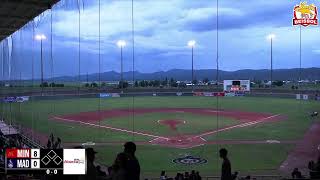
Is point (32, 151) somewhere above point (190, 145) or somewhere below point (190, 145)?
above

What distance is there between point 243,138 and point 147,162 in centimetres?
871

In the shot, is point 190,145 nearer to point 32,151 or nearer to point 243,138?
point 243,138

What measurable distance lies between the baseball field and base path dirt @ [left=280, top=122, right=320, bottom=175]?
0.95 feet

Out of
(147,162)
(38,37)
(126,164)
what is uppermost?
(38,37)

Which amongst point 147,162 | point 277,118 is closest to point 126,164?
point 147,162

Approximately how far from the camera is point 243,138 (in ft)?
83.5
